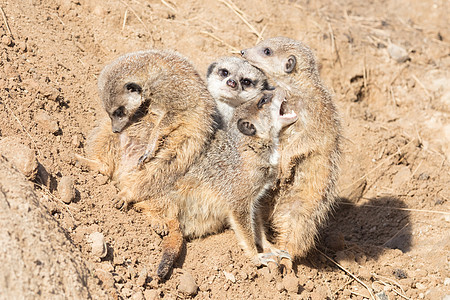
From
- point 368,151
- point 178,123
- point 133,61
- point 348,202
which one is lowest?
point 348,202

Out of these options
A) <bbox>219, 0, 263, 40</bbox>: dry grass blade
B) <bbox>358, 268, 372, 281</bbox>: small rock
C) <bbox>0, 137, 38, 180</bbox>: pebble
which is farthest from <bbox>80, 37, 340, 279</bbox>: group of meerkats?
<bbox>219, 0, 263, 40</bbox>: dry grass blade

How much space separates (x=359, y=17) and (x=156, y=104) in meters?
5.17

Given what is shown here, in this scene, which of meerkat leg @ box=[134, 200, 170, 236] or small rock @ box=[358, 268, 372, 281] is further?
small rock @ box=[358, 268, 372, 281]

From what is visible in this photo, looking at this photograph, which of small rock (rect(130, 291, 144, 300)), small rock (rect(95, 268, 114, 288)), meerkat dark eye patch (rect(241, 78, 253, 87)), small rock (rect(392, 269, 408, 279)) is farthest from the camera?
meerkat dark eye patch (rect(241, 78, 253, 87))

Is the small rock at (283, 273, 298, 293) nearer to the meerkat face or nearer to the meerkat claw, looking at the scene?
the meerkat claw

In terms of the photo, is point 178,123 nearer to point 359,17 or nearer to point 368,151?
point 368,151

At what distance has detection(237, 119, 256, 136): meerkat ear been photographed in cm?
447

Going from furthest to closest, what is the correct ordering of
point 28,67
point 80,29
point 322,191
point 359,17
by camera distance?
1. point 359,17
2. point 80,29
3. point 322,191
4. point 28,67

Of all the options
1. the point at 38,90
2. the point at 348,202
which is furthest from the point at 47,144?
the point at 348,202

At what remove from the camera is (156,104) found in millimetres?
4074

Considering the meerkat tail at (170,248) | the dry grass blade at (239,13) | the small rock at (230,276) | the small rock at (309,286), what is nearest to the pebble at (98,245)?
the meerkat tail at (170,248)

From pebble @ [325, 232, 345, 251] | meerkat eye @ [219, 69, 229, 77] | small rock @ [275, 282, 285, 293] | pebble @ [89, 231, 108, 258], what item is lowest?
pebble @ [325, 232, 345, 251]

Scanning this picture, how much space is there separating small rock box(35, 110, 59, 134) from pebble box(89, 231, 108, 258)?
1025 mm

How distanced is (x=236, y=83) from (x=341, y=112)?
1496 mm
